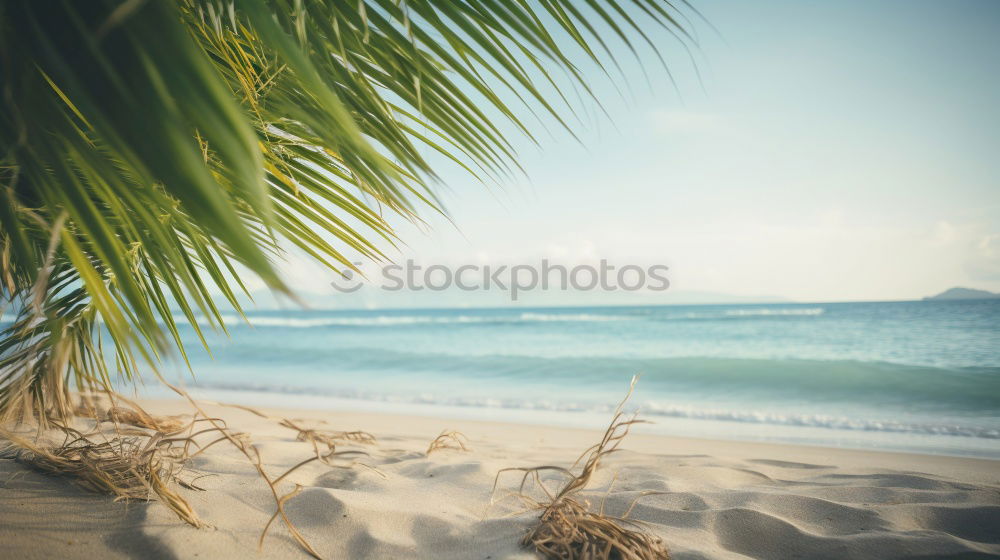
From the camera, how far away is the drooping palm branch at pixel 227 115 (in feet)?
1.02

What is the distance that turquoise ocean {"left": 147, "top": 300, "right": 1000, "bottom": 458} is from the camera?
514 centimetres

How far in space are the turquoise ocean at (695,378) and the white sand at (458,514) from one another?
51 cm

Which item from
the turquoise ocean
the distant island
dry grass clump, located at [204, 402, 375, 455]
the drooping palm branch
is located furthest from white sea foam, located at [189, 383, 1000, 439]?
the distant island

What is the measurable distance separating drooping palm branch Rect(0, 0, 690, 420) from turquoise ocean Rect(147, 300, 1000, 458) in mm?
157

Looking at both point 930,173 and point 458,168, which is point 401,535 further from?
point 930,173

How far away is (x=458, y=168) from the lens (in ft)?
2.87

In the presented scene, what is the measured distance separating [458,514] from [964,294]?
4476cm

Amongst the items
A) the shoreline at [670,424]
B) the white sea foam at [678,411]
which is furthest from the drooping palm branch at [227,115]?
the white sea foam at [678,411]

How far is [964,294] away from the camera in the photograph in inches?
1253

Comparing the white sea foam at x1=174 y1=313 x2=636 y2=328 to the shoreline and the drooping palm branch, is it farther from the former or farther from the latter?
the drooping palm branch

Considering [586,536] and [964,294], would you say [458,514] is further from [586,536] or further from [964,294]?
[964,294]

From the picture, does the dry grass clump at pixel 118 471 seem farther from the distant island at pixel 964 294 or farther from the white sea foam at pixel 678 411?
the distant island at pixel 964 294

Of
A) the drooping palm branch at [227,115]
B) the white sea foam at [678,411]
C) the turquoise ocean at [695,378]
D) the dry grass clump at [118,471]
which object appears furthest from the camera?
the turquoise ocean at [695,378]

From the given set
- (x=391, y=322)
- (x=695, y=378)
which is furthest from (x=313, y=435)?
(x=391, y=322)
